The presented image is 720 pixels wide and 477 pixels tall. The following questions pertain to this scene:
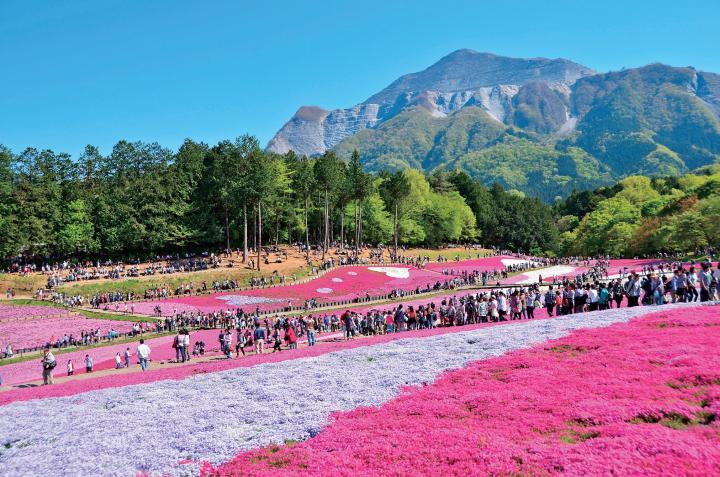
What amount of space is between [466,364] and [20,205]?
79.4m

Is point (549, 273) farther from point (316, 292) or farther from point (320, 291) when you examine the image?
point (316, 292)

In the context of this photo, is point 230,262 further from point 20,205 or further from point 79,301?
point 20,205

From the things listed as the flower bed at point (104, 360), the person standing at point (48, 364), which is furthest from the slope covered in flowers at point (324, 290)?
the person standing at point (48, 364)

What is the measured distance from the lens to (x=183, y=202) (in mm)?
86750

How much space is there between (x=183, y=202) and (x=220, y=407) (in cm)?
7515

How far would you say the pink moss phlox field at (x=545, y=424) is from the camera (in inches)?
386

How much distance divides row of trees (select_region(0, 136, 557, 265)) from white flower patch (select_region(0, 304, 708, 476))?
170 feet

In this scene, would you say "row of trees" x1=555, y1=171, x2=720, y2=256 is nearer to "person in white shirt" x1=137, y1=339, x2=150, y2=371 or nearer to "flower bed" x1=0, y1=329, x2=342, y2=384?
"flower bed" x1=0, y1=329, x2=342, y2=384

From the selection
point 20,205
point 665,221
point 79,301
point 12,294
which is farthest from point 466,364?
point 665,221

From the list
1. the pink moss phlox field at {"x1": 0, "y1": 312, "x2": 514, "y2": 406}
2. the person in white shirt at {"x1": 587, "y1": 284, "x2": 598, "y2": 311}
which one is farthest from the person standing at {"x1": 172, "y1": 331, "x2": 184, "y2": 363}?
the person in white shirt at {"x1": 587, "y1": 284, "x2": 598, "y2": 311}

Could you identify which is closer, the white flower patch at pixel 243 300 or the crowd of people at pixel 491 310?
the crowd of people at pixel 491 310

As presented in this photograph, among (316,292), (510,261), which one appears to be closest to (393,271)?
(316,292)

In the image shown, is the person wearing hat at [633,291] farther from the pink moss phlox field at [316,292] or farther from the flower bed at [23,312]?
the flower bed at [23,312]

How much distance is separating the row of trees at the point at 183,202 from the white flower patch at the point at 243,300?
1576cm
